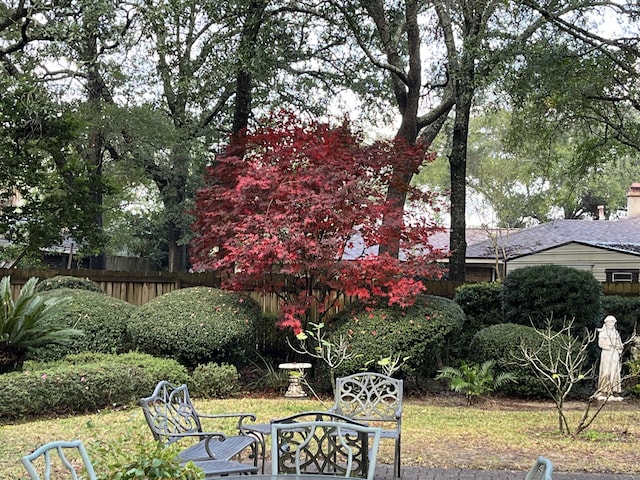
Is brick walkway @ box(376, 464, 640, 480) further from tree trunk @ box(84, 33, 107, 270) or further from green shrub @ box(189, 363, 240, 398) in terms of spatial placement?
tree trunk @ box(84, 33, 107, 270)

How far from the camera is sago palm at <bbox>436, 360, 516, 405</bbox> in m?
9.93

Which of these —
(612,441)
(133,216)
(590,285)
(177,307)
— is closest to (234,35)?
(177,307)

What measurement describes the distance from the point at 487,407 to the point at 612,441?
2.74 metres

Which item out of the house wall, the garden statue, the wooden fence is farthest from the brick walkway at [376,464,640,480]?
the house wall

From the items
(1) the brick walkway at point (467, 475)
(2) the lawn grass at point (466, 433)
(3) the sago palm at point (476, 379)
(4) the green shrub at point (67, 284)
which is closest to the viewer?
(1) the brick walkway at point (467, 475)

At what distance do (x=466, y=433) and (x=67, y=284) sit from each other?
7.33 metres

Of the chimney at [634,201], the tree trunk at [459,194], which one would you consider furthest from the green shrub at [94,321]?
the chimney at [634,201]

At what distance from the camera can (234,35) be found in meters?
13.7

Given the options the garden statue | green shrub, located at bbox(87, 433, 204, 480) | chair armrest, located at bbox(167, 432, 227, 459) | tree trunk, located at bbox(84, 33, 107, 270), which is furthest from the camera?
tree trunk, located at bbox(84, 33, 107, 270)

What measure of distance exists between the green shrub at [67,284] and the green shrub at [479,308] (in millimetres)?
6446

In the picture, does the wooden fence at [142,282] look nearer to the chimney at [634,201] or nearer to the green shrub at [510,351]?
the green shrub at [510,351]

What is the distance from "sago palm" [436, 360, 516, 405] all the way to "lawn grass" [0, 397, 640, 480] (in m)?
0.24

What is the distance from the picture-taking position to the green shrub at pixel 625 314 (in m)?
11.4

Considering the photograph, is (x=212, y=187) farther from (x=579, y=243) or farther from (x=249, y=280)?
(x=579, y=243)
